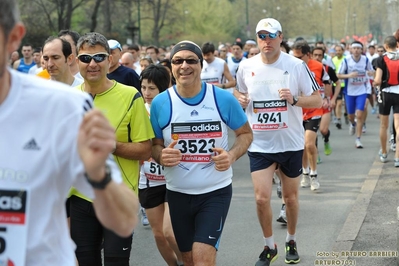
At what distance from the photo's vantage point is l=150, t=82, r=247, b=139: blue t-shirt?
18.2 feet

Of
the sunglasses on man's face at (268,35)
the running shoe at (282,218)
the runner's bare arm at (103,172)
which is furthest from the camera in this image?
the running shoe at (282,218)

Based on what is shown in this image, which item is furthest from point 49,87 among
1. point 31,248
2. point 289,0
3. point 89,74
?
point 289,0

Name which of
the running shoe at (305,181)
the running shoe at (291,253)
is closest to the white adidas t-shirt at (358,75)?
the running shoe at (305,181)

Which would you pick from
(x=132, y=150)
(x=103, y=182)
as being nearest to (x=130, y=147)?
(x=132, y=150)

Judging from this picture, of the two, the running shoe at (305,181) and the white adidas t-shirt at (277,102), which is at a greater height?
the white adidas t-shirt at (277,102)

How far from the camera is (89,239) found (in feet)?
17.1

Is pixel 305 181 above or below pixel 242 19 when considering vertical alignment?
below

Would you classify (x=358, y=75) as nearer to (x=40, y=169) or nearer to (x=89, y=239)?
(x=89, y=239)

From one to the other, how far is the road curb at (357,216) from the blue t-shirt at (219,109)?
90.0 inches

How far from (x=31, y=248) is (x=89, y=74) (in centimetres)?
286

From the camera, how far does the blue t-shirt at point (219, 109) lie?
5.55 metres

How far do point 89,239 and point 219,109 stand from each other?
1273 mm

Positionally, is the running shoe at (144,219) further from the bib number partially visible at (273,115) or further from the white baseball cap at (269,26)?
the white baseball cap at (269,26)

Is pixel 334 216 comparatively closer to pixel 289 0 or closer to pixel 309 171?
pixel 309 171
